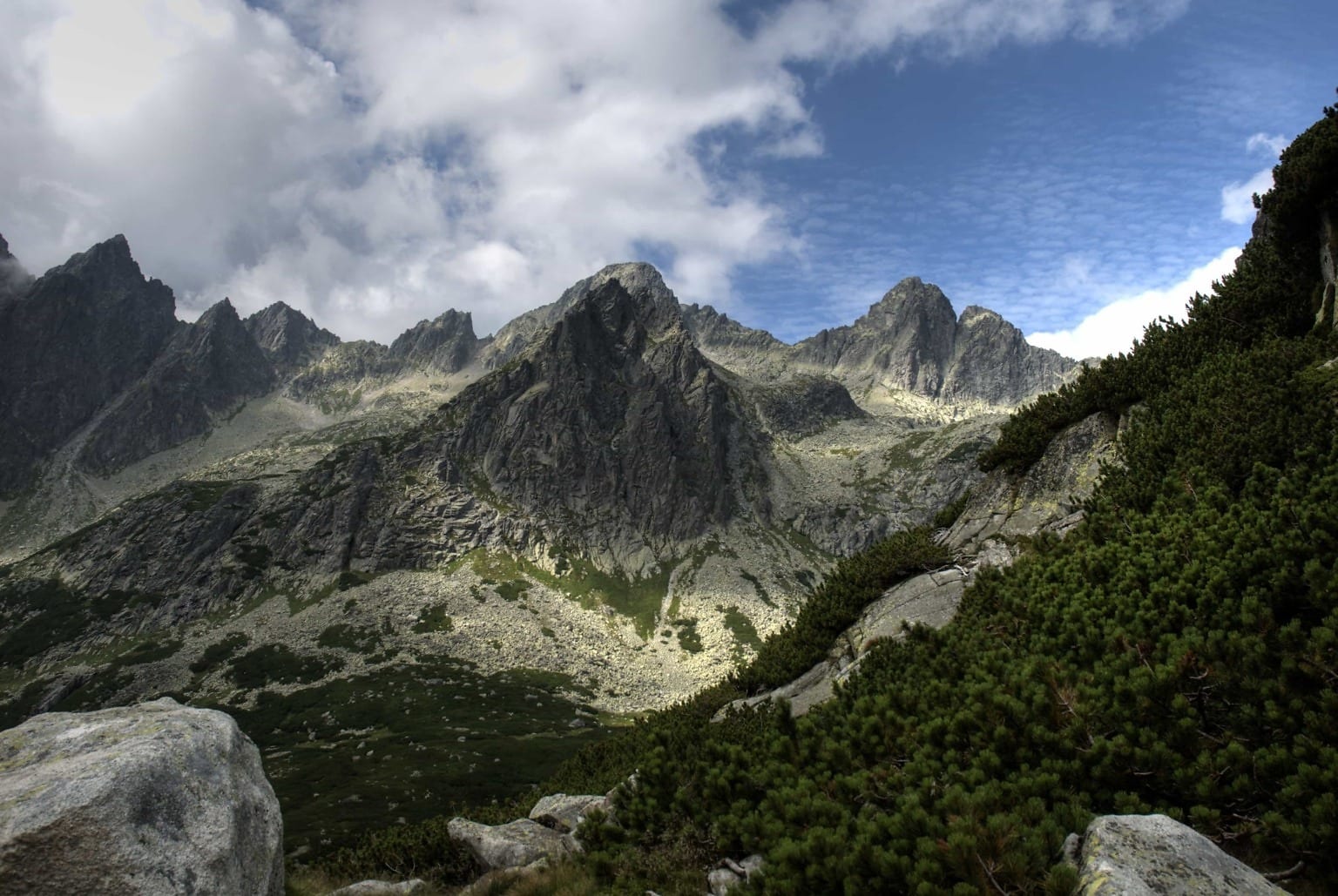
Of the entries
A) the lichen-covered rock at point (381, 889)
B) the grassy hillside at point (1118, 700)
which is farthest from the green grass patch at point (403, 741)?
the grassy hillside at point (1118, 700)

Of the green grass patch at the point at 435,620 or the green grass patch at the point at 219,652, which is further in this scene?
the green grass patch at the point at 435,620

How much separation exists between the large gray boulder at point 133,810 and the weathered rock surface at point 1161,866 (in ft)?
42.3

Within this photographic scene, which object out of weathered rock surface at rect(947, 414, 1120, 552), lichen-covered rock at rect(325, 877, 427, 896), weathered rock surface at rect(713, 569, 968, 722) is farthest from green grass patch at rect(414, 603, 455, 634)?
weathered rock surface at rect(947, 414, 1120, 552)

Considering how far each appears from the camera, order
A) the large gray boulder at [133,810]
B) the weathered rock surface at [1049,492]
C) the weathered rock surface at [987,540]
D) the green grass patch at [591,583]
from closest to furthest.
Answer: the large gray boulder at [133,810] < the weathered rock surface at [987,540] < the weathered rock surface at [1049,492] < the green grass patch at [591,583]

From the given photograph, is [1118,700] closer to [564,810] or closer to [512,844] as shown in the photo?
[512,844]

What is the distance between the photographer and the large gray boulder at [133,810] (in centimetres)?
934

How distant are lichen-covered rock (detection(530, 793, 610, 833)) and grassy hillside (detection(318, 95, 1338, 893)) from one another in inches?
101

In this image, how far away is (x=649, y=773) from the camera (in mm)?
14938

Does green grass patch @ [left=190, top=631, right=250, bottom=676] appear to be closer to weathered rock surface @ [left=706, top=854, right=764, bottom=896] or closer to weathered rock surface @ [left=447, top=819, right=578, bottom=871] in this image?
weathered rock surface @ [left=447, top=819, right=578, bottom=871]

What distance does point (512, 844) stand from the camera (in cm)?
1638

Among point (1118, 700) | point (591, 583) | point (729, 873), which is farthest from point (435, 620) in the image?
point (1118, 700)

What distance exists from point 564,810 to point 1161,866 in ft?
54.9

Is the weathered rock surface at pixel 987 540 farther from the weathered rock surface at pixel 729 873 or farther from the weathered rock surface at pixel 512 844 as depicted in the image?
the weathered rock surface at pixel 729 873

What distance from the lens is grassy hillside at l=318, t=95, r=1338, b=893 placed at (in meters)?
8.17
